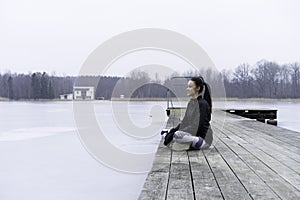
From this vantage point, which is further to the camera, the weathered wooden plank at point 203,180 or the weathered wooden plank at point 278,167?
the weathered wooden plank at point 278,167

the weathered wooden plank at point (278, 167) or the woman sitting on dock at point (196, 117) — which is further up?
the woman sitting on dock at point (196, 117)

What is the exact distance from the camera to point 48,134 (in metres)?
8.62

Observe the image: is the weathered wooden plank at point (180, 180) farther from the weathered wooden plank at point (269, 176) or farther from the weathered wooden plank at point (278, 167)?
the weathered wooden plank at point (278, 167)

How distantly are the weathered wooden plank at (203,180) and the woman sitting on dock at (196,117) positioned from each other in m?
0.34

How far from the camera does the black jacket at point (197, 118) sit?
3776 mm

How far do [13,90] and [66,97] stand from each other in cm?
1479

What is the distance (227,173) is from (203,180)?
1.03 feet

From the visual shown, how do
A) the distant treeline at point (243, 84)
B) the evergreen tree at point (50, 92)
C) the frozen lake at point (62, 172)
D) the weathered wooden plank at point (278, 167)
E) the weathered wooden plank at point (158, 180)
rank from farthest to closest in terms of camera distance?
1. the evergreen tree at point (50, 92)
2. the distant treeline at point (243, 84)
3. the frozen lake at point (62, 172)
4. the weathered wooden plank at point (278, 167)
5. the weathered wooden plank at point (158, 180)

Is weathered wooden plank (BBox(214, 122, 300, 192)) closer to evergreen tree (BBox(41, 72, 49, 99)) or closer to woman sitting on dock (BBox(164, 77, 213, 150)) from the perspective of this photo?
woman sitting on dock (BBox(164, 77, 213, 150))

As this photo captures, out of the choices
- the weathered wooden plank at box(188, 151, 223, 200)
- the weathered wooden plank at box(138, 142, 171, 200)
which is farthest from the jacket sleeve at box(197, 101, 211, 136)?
the weathered wooden plank at box(138, 142, 171, 200)

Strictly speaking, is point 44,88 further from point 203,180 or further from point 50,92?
point 203,180

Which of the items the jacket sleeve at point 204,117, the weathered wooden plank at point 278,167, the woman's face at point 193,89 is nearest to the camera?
the weathered wooden plank at point 278,167

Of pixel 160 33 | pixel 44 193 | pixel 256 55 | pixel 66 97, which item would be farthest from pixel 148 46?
pixel 256 55

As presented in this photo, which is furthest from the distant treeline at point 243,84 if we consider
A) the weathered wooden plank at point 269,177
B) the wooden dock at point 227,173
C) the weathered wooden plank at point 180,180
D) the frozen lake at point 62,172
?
the weathered wooden plank at point 180,180
